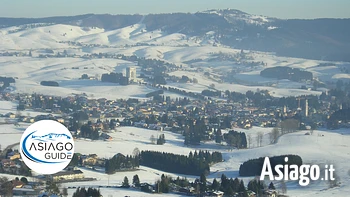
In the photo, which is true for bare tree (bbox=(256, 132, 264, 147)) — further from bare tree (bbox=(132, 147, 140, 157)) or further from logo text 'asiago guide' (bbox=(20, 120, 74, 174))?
logo text 'asiago guide' (bbox=(20, 120, 74, 174))

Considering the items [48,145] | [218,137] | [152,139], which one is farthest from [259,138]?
[48,145]

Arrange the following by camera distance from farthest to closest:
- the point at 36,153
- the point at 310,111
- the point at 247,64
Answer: the point at 247,64
the point at 310,111
the point at 36,153

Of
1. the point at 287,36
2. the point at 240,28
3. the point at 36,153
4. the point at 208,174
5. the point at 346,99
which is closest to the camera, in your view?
the point at 36,153

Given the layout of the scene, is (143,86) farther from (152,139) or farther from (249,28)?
(249,28)

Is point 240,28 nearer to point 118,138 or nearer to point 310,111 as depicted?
point 310,111

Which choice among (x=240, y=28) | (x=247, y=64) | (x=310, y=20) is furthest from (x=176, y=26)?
(x=247, y=64)
